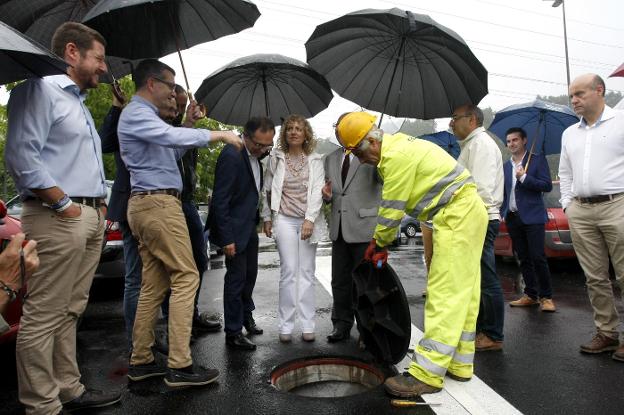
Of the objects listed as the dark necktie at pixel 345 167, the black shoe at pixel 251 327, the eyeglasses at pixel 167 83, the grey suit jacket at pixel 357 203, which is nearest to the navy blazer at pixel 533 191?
the grey suit jacket at pixel 357 203

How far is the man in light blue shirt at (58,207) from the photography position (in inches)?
107

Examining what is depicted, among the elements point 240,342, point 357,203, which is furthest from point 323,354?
point 357,203

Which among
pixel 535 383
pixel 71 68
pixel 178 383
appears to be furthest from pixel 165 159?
pixel 535 383

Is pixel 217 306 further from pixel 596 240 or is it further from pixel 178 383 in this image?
pixel 596 240

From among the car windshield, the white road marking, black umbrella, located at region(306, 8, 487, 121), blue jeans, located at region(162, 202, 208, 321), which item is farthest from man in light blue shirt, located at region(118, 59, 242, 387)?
the car windshield

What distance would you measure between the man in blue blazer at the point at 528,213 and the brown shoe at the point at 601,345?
136 cm

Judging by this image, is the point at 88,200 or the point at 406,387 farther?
the point at 406,387

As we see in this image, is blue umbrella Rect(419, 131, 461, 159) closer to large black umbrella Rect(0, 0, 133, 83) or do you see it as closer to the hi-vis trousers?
the hi-vis trousers

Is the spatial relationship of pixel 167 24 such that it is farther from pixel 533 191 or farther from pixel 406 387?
pixel 533 191

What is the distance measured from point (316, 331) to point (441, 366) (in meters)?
1.82

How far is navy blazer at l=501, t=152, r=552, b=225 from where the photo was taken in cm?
550

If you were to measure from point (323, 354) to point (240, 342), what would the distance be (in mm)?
787

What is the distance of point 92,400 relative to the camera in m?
3.12

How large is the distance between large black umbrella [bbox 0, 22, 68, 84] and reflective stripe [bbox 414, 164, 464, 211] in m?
2.42
